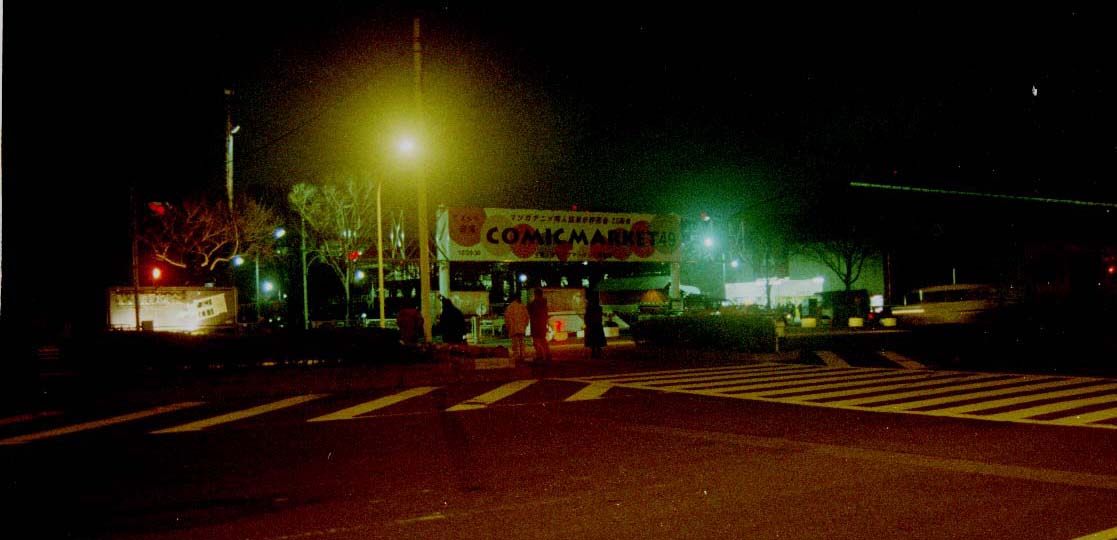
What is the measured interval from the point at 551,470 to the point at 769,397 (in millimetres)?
6323

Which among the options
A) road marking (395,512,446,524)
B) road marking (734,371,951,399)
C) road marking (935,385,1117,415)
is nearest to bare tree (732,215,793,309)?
road marking (734,371,951,399)

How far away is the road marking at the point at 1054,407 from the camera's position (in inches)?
392

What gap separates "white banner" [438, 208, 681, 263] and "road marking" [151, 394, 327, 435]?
12.3 meters

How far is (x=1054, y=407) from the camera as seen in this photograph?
10633 millimetres

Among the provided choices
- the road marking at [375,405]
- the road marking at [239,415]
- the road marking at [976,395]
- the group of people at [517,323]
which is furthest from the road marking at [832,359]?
the road marking at [239,415]

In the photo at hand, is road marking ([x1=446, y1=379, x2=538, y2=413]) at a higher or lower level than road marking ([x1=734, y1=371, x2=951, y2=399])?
higher

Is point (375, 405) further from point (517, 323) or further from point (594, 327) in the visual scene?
point (594, 327)

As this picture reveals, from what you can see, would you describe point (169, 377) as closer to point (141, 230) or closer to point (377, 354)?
point (377, 354)

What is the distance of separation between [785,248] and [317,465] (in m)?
55.0

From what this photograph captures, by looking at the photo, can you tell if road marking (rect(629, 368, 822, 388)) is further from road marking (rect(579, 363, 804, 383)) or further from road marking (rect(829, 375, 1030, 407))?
road marking (rect(829, 375, 1030, 407))

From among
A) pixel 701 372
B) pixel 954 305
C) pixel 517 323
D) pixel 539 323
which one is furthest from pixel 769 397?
pixel 954 305

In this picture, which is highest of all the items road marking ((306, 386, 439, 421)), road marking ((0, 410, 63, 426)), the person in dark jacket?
the person in dark jacket

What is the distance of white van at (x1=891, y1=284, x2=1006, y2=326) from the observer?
95.5 ft

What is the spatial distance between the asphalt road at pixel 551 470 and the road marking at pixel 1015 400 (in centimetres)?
29
